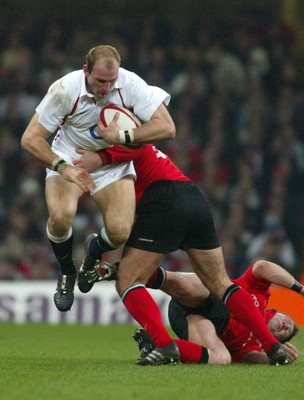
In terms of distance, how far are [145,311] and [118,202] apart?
0.77m

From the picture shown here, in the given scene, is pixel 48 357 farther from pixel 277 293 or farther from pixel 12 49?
pixel 12 49

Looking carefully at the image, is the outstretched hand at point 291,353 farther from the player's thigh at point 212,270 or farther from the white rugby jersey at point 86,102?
the white rugby jersey at point 86,102

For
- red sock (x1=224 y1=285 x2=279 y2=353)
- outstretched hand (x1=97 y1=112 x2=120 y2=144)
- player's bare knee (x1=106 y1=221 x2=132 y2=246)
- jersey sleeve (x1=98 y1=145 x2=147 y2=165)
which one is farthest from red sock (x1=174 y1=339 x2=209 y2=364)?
outstretched hand (x1=97 y1=112 x2=120 y2=144)

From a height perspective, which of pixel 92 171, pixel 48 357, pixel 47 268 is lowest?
pixel 47 268

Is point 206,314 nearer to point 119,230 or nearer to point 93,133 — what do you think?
point 119,230

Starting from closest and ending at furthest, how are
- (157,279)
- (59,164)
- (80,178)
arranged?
(80,178) < (59,164) < (157,279)

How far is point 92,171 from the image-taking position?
784 cm

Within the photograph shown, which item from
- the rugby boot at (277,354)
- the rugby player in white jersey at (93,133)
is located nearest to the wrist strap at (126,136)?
the rugby player in white jersey at (93,133)

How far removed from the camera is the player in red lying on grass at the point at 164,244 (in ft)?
25.2

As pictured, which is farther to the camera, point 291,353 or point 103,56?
point 291,353

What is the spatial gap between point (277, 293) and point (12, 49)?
228 inches

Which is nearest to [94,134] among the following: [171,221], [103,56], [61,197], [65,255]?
[61,197]

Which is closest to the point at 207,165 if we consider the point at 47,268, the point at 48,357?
the point at 47,268

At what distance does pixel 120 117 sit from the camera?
766 centimetres
